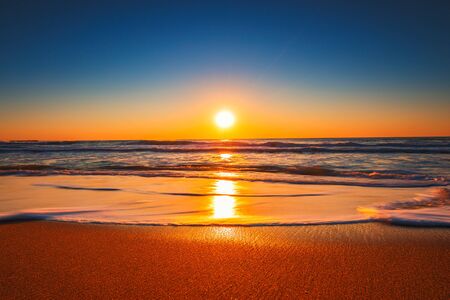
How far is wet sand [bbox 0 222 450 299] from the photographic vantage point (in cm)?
186

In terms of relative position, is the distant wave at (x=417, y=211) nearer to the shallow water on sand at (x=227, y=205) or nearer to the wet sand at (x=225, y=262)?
the shallow water on sand at (x=227, y=205)

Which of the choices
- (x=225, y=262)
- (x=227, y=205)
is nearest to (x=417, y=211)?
(x=227, y=205)

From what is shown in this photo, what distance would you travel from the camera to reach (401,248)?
2.57m

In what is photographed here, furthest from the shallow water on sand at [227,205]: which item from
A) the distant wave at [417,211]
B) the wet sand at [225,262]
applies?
the wet sand at [225,262]

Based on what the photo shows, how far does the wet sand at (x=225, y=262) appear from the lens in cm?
186

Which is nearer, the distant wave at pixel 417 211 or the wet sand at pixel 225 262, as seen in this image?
the wet sand at pixel 225 262

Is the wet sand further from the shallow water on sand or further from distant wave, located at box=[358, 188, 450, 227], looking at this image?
the shallow water on sand

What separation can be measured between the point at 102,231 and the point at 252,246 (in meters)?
1.47

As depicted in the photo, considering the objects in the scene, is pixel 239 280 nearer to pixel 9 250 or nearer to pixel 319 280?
pixel 319 280

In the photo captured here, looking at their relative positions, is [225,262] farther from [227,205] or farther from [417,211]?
[417,211]

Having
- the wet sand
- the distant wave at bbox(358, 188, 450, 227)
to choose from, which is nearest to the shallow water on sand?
the distant wave at bbox(358, 188, 450, 227)

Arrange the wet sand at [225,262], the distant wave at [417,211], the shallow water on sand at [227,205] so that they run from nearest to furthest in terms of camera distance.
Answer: the wet sand at [225,262], the distant wave at [417,211], the shallow water on sand at [227,205]

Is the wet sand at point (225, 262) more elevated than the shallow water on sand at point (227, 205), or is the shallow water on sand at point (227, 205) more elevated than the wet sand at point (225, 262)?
the wet sand at point (225, 262)

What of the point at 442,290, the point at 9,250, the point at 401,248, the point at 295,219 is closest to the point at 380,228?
the point at 401,248
